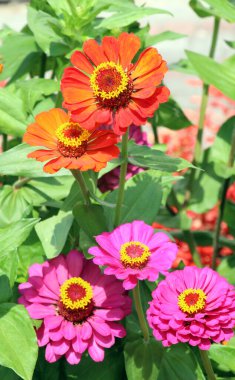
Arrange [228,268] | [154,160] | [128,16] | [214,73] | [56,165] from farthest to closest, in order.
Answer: [228,268] < [214,73] < [128,16] < [154,160] < [56,165]

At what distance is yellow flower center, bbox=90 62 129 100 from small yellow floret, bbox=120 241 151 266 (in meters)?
0.14

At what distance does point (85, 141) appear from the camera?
0.70 meters

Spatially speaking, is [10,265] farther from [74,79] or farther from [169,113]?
[169,113]

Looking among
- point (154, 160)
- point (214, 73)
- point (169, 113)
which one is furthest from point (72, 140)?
point (169, 113)

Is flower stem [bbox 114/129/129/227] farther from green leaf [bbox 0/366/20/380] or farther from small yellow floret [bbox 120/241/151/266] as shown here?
green leaf [bbox 0/366/20/380]

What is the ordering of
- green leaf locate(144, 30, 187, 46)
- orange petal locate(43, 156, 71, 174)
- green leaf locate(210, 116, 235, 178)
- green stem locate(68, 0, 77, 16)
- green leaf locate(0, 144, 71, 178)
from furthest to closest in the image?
green leaf locate(210, 116, 235, 178)
green leaf locate(144, 30, 187, 46)
green stem locate(68, 0, 77, 16)
green leaf locate(0, 144, 71, 178)
orange petal locate(43, 156, 71, 174)

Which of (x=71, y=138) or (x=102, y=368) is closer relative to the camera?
(x=71, y=138)

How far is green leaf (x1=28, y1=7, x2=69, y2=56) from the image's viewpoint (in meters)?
0.90

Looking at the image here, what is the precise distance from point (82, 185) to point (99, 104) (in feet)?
0.29

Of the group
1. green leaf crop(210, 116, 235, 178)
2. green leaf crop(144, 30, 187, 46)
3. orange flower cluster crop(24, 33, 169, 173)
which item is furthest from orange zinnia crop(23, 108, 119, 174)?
green leaf crop(210, 116, 235, 178)

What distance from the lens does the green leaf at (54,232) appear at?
30.4 inches

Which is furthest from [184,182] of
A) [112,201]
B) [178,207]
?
[112,201]

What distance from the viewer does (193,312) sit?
683mm

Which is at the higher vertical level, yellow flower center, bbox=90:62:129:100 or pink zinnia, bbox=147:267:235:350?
yellow flower center, bbox=90:62:129:100
